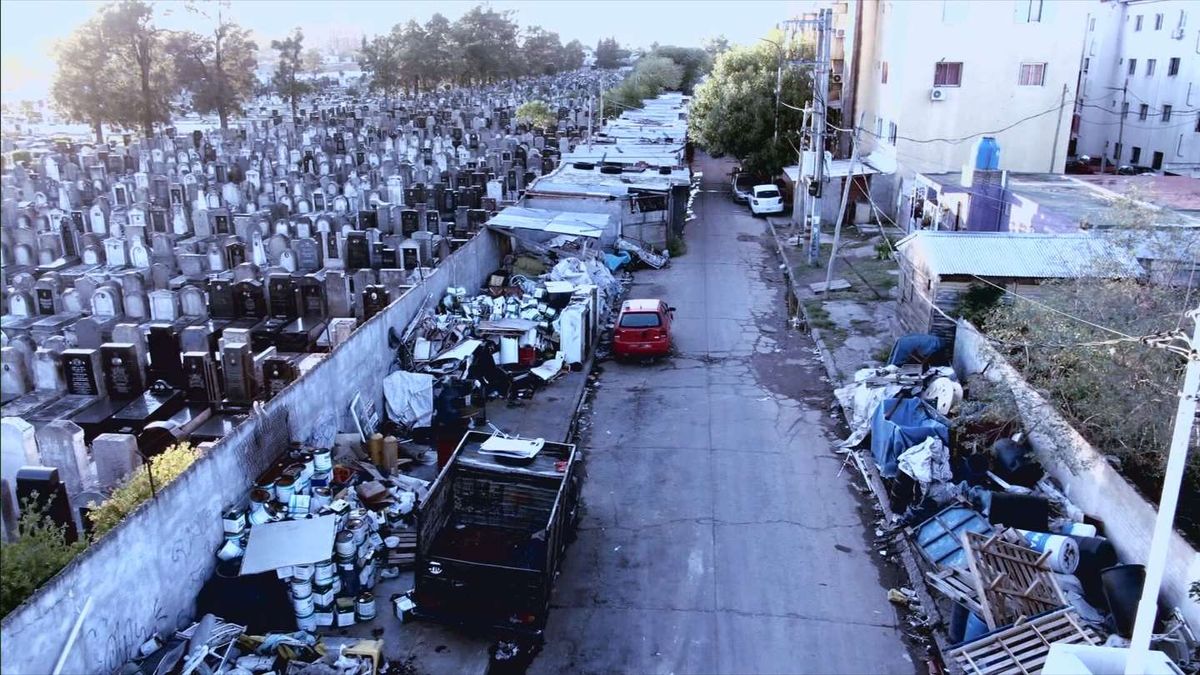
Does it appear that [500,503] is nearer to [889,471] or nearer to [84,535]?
[84,535]

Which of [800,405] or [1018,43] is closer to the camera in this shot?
[800,405]

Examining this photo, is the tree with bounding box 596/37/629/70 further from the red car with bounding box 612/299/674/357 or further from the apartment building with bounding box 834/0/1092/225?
the red car with bounding box 612/299/674/357

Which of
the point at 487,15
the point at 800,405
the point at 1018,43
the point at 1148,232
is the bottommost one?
the point at 800,405

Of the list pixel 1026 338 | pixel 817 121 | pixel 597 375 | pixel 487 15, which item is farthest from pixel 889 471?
pixel 487 15

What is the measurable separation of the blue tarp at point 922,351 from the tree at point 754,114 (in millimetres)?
20909

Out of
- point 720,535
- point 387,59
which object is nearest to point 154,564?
point 720,535

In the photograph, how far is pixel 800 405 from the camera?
15492 millimetres

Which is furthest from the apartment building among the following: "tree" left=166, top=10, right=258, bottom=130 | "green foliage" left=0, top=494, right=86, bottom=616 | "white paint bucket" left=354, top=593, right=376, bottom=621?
"tree" left=166, top=10, right=258, bottom=130

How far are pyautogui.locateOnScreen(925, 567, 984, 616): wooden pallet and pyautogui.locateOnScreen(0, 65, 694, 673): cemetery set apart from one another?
227 inches

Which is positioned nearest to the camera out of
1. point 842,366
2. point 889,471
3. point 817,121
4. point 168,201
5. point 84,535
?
point 84,535

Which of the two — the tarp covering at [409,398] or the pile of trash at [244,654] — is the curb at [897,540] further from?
the tarp covering at [409,398]

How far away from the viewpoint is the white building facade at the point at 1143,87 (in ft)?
109

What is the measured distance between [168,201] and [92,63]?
A: 23720 millimetres

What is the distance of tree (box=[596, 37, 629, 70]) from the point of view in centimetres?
12900
